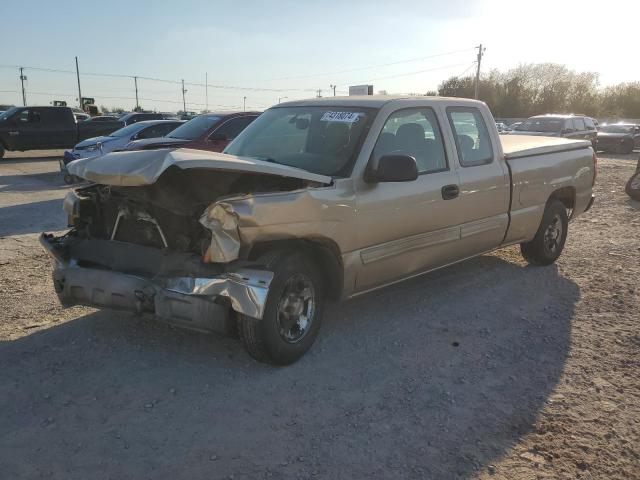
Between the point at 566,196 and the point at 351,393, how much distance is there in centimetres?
453

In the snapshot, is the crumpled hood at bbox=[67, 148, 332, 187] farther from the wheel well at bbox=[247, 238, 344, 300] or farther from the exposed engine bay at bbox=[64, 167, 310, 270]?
the wheel well at bbox=[247, 238, 344, 300]

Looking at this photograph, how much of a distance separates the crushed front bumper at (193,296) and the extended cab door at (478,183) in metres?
2.40

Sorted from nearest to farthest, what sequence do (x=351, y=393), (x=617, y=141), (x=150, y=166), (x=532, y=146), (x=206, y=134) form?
(x=150, y=166) < (x=351, y=393) < (x=532, y=146) < (x=206, y=134) < (x=617, y=141)

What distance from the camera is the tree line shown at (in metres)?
61.0

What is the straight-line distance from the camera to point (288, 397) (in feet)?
11.4

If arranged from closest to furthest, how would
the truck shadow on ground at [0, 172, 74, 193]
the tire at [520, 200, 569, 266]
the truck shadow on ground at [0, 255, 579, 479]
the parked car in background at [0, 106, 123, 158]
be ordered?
1. the truck shadow on ground at [0, 255, 579, 479]
2. the tire at [520, 200, 569, 266]
3. the truck shadow on ground at [0, 172, 74, 193]
4. the parked car in background at [0, 106, 123, 158]

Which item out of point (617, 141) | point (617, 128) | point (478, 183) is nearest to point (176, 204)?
point (478, 183)

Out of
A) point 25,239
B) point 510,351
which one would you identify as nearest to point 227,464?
point 510,351

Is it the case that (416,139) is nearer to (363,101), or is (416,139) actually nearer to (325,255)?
(363,101)

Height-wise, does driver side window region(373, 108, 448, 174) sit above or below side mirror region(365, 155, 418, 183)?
above

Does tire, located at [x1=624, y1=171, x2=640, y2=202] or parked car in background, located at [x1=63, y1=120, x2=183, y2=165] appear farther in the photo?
parked car in background, located at [x1=63, y1=120, x2=183, y2=165]

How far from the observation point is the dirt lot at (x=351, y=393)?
284 centimetres

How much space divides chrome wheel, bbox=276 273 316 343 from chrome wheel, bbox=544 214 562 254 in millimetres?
3699

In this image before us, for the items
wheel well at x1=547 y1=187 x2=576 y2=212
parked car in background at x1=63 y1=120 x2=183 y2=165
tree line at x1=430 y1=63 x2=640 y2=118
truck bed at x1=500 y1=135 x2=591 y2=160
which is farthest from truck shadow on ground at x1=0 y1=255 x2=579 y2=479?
tree line at x1=430 y1=63 x2=640 y2=118
